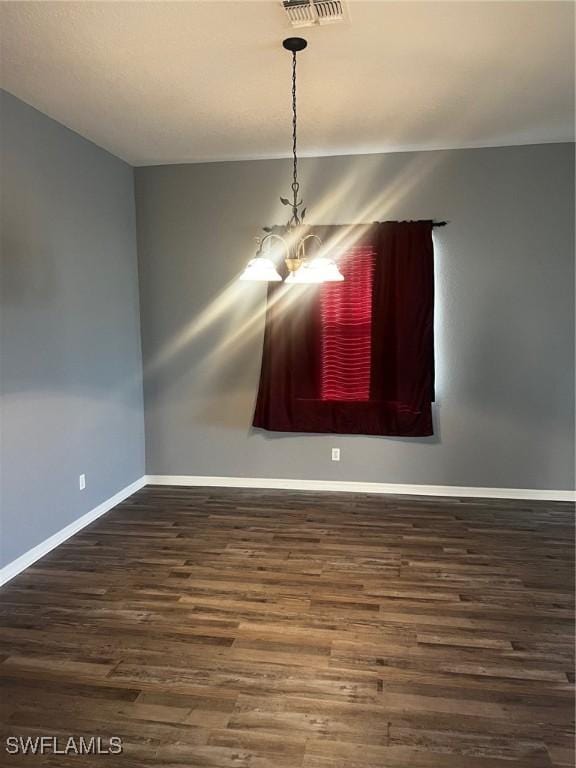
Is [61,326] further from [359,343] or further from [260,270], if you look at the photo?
[359,343]

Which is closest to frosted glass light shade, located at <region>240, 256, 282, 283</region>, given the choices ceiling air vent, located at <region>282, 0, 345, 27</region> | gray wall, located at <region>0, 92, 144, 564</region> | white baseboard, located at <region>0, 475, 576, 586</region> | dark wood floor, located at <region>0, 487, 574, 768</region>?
ceiling air vent, located at <region>282, 0, 345, 27</region>

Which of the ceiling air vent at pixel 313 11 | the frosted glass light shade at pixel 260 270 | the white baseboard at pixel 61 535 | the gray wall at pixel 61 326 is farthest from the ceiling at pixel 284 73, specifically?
the white baseboard at pixel 61 535

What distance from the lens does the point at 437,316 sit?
429 cm

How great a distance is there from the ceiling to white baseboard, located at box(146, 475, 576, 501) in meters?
2.70

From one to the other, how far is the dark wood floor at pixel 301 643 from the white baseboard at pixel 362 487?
0.42 m

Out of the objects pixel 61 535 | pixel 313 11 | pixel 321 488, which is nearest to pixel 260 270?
pixel 313 11

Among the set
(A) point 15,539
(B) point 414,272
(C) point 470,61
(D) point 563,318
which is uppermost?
(C) point 470,61

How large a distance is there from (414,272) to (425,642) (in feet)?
9.00

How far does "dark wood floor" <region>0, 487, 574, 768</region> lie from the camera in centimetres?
190

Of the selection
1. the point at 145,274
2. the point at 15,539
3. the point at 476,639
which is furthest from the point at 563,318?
the point at 15,539

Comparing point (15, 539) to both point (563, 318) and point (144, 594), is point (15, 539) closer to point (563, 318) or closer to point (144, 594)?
point (144, 594)

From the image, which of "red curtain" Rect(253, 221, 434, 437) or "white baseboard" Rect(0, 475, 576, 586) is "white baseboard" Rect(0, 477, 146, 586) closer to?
"white baseboard" Rect(0, 475, 576, 586)

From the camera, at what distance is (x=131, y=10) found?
2254mm

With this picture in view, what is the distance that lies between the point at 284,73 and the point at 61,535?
3.13 m
